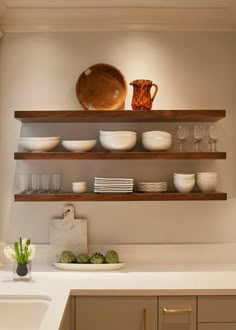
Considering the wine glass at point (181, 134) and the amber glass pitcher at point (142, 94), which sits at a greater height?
the amber glass pitcher at point (142, 94)

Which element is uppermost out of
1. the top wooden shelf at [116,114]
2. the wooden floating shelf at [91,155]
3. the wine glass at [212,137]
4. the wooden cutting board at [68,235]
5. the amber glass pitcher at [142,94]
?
the amber glass pitcher at [142,94]

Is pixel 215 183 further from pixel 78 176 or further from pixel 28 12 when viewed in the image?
pixel 28 12

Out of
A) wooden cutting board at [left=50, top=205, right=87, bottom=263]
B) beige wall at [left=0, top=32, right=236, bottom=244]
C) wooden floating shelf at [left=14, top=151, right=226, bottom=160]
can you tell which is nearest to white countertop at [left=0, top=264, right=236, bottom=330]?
wooden cutting board at [left=50, top=205, right=87, bottom=263]

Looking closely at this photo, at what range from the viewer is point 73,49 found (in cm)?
261

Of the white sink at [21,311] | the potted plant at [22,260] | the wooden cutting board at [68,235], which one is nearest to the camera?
the white sink at [21,311]

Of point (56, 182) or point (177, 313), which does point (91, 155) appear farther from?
point (177, 313)

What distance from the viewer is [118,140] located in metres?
2.38

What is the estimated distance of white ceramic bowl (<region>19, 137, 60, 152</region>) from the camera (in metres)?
2.41

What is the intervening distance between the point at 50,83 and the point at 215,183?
1231 mm

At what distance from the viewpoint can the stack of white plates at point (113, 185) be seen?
7.92 feet

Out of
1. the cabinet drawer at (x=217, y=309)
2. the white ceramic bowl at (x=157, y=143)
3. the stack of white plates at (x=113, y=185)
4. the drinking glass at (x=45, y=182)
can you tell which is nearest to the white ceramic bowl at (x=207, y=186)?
the white ceramic bowl at (x=157, y=143)

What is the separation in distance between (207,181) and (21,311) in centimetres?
128

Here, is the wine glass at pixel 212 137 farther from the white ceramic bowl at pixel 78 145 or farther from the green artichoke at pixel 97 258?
the green artichoke at pixel 97 258

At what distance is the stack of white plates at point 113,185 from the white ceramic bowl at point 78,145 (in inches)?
8.4
